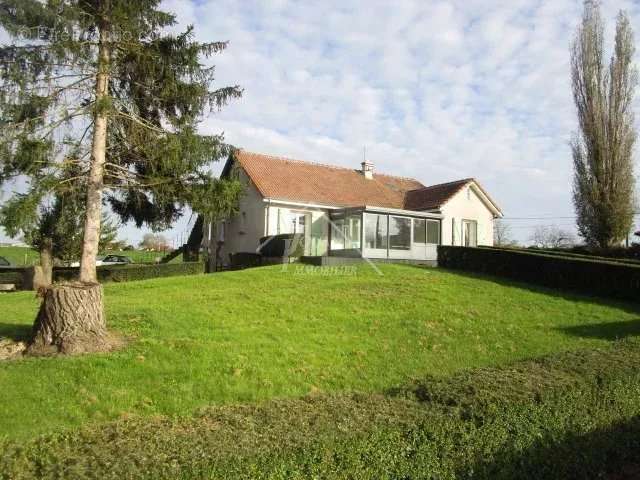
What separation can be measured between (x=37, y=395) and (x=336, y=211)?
66.6 feet

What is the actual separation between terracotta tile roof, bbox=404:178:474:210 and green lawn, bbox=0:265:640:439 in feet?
39.8

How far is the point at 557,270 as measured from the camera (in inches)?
677

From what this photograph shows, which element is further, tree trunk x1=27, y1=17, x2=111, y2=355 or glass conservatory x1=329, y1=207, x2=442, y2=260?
glass conservatory x1=329, y1=207, x2=442, y2=260

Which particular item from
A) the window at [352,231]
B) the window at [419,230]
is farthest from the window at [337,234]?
the window at [419,230]

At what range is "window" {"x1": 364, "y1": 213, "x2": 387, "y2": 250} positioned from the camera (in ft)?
75.4

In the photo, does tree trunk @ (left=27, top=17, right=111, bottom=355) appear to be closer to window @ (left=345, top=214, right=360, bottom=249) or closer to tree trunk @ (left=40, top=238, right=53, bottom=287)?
tree trunk @ (left=40, top=238, right=53, bottom=287)

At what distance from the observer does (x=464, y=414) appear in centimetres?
436

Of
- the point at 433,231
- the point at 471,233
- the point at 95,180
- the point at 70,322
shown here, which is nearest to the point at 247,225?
the point at 433,231

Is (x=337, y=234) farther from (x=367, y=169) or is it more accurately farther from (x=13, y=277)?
(x=13, y=277)

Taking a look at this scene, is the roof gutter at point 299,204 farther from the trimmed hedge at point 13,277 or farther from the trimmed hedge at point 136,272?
the trimmed hedge at point 13,277

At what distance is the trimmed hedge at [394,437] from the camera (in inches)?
129

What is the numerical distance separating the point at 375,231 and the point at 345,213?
6.72 feet

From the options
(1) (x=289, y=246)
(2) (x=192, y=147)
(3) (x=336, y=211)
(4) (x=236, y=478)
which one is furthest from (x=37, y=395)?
(3) (x=336, y=211)

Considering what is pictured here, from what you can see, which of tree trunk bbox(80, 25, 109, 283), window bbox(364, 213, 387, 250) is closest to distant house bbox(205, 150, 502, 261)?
window bbox(364, 213, 387, 250)
